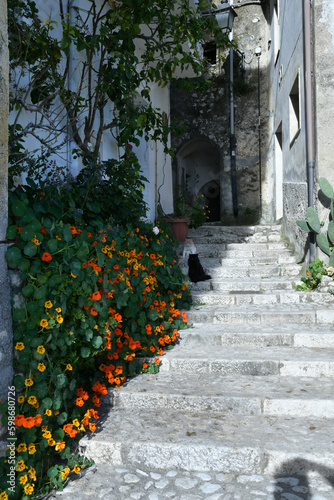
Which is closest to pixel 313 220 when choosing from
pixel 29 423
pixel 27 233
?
pixel 27 233

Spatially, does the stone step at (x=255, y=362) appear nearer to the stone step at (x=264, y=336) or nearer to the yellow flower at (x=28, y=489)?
the stone step at (x=264, y=336)

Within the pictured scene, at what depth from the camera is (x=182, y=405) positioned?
9.64ft

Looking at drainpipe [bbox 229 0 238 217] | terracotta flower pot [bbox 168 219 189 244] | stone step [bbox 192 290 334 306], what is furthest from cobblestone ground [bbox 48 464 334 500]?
drainpipe [bbox 229 0 238 217]

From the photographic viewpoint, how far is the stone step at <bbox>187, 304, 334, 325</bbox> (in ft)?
14.1

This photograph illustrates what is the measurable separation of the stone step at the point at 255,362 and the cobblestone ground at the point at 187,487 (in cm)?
113

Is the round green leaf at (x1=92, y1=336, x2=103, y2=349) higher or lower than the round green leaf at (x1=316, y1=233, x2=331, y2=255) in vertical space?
lower

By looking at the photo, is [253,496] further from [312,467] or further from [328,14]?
[328,14]

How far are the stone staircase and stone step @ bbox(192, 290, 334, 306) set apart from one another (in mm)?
11

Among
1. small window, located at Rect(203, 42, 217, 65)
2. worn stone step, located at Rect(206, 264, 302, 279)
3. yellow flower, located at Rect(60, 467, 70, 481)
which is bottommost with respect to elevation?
yellow flower, located at Rect(60, 467, 70, 481)

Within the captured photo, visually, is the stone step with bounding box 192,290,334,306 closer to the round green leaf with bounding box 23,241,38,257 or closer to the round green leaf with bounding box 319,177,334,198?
the round green leaf with bounding box 319,177,334,198

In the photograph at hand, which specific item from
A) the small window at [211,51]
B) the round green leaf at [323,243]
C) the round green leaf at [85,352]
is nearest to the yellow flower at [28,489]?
the round green leaf at [85,352]

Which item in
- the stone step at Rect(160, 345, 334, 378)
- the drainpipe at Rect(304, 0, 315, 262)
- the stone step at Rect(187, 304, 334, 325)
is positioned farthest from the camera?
the drainpipe at Rect(304, 0, 315, 262)

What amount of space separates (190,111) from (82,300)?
374 inches

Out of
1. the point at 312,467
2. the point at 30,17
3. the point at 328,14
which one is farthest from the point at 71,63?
the point at 312,467
